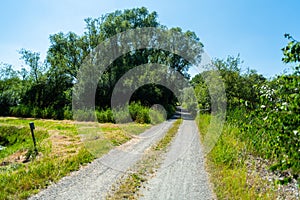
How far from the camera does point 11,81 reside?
2509 cm

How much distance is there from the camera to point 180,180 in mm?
4562

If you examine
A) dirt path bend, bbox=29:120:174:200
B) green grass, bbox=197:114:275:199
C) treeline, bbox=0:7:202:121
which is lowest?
dirt path bend, bbox=29:120:174:200

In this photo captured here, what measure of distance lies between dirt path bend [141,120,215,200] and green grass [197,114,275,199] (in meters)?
0.22

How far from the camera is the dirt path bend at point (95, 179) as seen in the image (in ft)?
12.7

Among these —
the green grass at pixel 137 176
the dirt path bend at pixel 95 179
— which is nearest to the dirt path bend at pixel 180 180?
the green grass at pixel 137 176

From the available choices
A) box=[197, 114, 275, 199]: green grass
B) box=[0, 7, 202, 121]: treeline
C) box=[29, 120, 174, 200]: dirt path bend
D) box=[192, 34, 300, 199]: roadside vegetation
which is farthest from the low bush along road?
box=[0, 7, 202, 121]: treeline

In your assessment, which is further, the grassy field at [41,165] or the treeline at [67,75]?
the treeline at [67,75]

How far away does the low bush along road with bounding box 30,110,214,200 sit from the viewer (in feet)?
12.7

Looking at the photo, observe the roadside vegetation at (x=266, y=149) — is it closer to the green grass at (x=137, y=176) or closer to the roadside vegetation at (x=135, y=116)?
the roadside vegetation at (x=135, y=116)

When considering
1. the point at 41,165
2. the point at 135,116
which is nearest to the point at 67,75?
the point at 135,116

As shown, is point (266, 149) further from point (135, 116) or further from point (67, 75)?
point (67, 75)

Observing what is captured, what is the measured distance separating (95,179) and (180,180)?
5.93 ft

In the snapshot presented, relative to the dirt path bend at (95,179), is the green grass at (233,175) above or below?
above

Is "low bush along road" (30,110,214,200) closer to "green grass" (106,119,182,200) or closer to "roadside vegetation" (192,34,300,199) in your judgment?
"green grass" (106,119,182,200)
